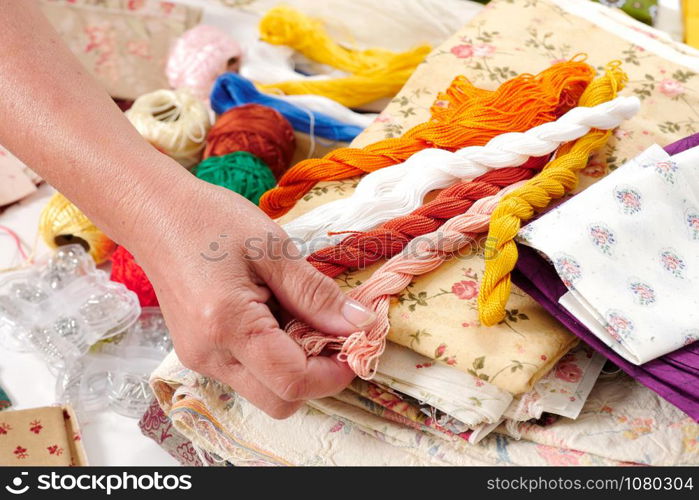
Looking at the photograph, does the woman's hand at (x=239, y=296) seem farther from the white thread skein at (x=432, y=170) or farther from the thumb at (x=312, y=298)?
the white thread skein at (x=432, y=170)

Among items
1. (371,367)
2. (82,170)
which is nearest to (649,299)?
(371,367)

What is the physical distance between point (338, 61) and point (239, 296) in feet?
3.23

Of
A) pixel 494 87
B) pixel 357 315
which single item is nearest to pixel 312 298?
pixel 357 315

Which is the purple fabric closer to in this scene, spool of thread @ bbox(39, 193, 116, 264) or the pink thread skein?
the pink thread skein

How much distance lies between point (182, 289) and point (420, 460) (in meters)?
0.35

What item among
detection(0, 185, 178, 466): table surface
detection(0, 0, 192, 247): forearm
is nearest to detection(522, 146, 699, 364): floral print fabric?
detection(0, 0, 192, 247): forearm

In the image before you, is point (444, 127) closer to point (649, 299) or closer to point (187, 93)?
point (649, 299)

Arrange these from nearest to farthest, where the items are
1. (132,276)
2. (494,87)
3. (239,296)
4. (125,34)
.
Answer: (239,296) < (494,87) < (132,276) < (125,34)

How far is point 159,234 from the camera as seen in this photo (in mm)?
863

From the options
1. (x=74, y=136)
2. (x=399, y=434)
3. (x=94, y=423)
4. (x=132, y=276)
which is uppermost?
(x=74, y=136)

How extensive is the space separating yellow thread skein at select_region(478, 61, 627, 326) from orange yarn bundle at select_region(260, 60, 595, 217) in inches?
2.1

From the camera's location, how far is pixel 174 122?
5.28ft

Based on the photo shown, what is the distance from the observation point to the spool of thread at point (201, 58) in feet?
5.68

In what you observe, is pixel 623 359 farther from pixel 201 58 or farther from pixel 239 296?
pixel 201 58
